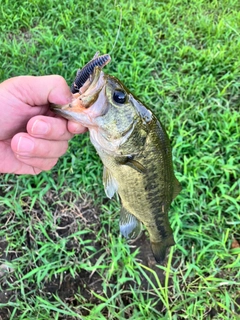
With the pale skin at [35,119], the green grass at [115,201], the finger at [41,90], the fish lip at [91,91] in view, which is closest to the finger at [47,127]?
the pale skin at [35,119]

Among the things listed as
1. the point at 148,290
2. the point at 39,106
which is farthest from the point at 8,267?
the point at 39,106

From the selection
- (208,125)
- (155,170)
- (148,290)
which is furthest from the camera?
(208,125)

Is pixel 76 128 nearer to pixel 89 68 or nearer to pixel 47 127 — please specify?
pixel 47 127

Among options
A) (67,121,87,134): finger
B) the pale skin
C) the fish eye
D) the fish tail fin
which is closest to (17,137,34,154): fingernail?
the pale skin

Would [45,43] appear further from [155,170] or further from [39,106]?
[155,170]

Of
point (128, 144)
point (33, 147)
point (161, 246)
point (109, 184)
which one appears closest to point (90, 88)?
point (128, 144)

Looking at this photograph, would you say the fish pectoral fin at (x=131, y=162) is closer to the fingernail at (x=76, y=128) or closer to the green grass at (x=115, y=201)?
the fingernail at (x=76, y=128)
